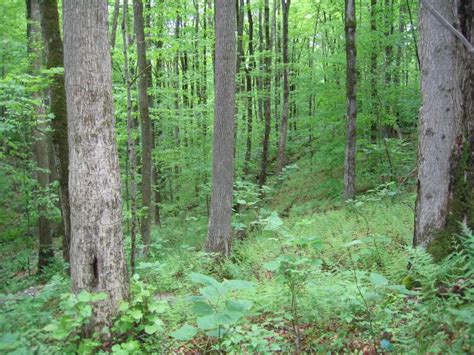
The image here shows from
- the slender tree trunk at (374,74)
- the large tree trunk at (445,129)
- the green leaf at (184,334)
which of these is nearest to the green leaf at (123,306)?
the green leaf at (184,334)

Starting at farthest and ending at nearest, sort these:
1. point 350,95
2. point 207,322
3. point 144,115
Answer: point 350,95 < point 144,115 < point 207,322

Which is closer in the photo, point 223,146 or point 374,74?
point 223,146

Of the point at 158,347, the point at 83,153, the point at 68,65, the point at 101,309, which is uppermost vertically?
the point at 68,65

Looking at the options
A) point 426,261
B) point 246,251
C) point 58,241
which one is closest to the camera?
point 426,261

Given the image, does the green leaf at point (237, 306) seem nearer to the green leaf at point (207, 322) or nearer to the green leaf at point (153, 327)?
the green leaf at point (207, 322)

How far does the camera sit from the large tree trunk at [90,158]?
3.69 m

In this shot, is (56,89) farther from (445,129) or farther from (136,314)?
(445,129)

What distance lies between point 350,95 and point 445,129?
6.81 meters

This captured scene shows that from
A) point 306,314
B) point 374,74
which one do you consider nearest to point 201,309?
point 306,314

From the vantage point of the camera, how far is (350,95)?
35.2ft

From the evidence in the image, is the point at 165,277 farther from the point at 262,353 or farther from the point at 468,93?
the point at 468,93

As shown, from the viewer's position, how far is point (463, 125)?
4.14m

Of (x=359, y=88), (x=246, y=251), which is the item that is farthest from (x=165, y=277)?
(x=359, y=88)

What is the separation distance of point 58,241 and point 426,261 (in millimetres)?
15415
